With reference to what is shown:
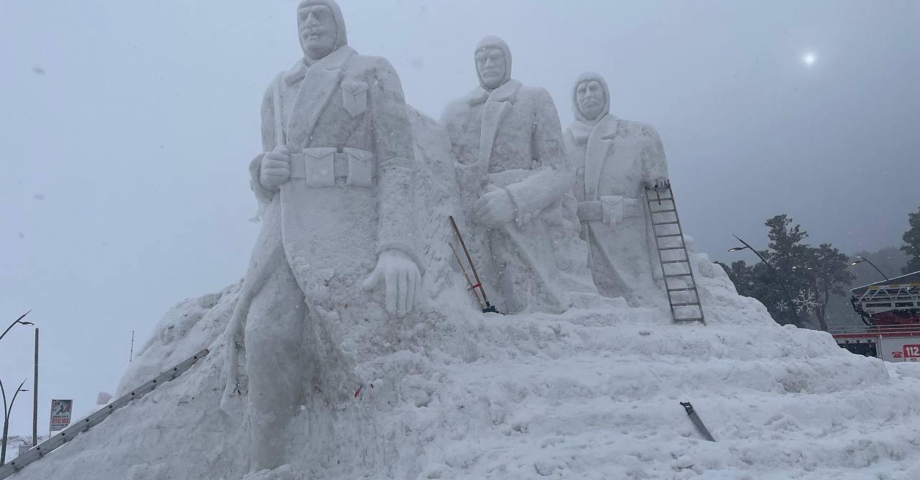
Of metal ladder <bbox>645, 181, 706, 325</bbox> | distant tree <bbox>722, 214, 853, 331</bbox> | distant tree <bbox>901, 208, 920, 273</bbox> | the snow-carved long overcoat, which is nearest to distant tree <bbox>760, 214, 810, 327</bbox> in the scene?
distant tree <bbox>722, 214, 853, 331</bbox>

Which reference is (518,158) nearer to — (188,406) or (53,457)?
(188,406)

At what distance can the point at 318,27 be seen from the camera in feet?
16.6

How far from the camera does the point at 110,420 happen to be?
5.39 meters

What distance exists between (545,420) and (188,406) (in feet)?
9.75

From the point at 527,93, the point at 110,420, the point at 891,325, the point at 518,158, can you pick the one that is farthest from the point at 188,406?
the point at 891,325

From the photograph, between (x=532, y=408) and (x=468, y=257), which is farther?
(x=468, y=257)

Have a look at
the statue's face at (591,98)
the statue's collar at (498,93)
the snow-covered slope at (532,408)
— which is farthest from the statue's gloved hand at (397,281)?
the statue's face at (591,98)

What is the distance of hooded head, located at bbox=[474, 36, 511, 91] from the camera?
6949 millimetres

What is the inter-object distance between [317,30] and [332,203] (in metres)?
1.41

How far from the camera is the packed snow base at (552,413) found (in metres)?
3.91

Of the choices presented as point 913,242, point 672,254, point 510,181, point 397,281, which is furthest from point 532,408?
point 913,242

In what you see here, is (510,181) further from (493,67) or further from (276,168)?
(276,168)

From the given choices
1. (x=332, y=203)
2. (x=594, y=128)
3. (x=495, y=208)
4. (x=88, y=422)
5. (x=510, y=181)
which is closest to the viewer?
(x=332, y=203)

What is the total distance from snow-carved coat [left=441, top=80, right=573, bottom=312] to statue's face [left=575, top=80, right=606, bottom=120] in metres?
1.48
